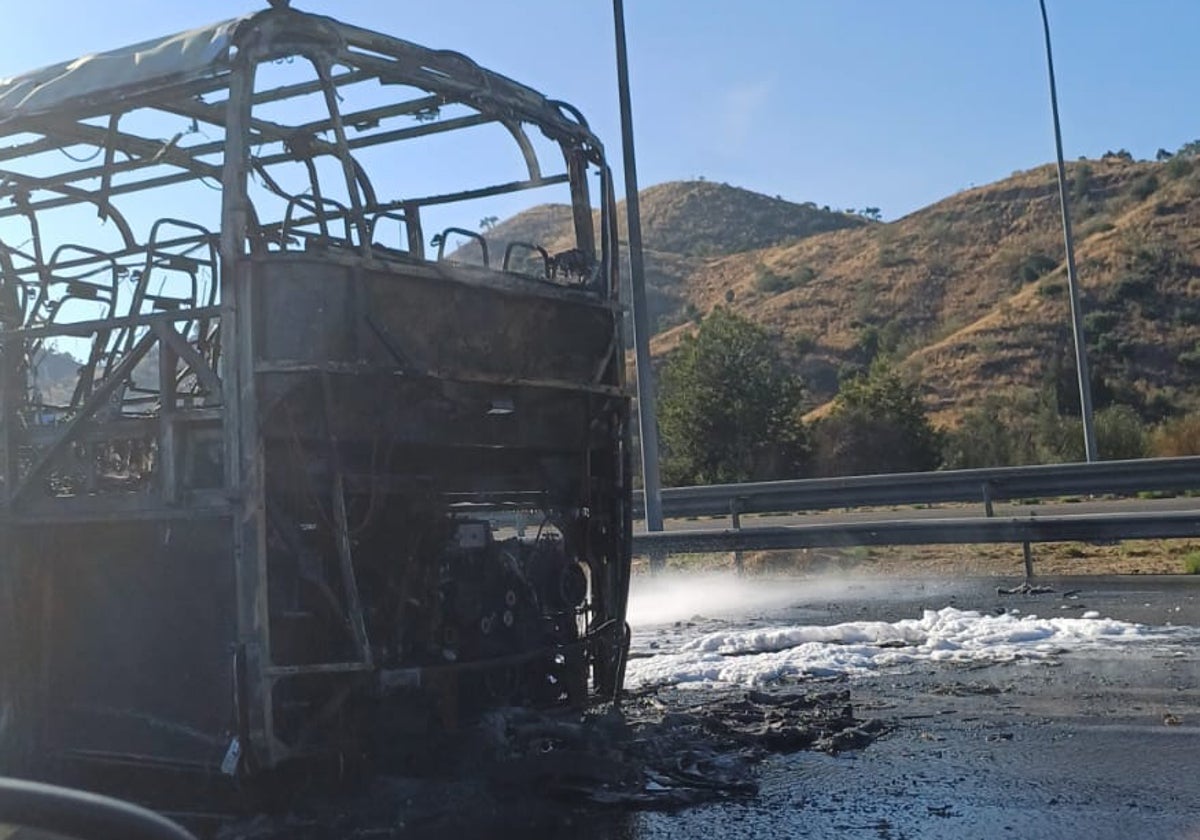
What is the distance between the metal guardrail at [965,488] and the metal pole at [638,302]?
1.23 meters

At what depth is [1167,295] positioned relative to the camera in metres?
51.6

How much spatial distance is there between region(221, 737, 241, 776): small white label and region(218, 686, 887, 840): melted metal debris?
249 mm

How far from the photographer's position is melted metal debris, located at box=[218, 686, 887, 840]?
5.49 m

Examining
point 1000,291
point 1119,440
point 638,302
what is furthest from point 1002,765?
point 1000,291

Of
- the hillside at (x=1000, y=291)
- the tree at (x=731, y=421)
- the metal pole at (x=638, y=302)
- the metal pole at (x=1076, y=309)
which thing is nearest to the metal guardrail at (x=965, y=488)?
the metal pole at (x=638, y=302)

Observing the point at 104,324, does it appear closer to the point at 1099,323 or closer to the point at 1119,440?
the point at 1119,440

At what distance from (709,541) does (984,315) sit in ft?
159

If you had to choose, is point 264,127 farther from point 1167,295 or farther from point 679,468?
point 1167,295

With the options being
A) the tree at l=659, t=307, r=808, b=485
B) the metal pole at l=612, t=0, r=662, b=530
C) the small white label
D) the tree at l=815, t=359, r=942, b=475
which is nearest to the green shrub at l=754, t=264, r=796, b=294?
the tree at l=659, t=307, r=808, b=485

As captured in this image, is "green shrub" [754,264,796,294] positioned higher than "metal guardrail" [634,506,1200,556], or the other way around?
"green shrub" [754,264,796,294]

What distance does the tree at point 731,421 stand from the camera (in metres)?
37.3

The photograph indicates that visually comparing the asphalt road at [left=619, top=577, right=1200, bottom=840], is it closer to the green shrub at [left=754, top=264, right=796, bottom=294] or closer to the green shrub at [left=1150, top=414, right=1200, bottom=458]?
the green shrub at [left=1150, top=414, right=1200, bottom=458]

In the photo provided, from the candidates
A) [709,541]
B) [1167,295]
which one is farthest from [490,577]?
[1167,295]

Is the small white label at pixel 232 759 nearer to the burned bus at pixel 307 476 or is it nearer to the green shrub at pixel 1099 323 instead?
the burned bus at pixel 307 476
